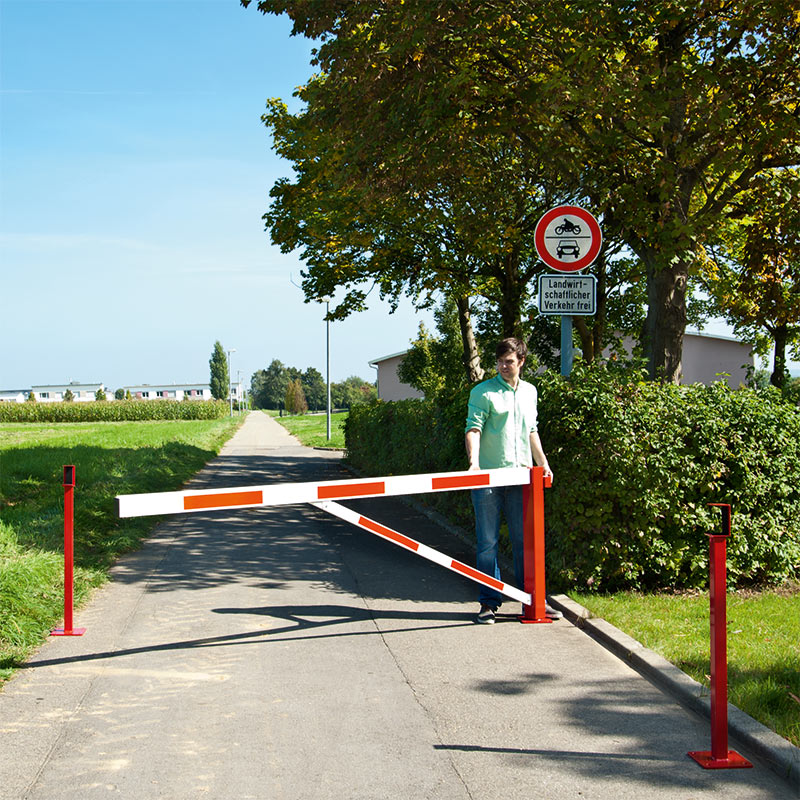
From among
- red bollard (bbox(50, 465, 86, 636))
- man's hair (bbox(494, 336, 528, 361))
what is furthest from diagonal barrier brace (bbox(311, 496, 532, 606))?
red bollard (bbox(50, 465, 86, 636))

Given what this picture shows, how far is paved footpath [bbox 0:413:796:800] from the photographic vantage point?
3449mm

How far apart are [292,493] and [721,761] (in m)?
2.74

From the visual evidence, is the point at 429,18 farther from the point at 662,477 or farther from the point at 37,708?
the point at 37,708

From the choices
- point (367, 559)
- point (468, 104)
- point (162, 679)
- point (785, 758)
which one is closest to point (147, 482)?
point (367, 559)

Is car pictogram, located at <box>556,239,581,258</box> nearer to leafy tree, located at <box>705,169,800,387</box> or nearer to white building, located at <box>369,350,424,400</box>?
leafy tree, located at <box>705,169,800,387</box>

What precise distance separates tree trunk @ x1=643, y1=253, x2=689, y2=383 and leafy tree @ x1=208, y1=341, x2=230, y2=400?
478 ft

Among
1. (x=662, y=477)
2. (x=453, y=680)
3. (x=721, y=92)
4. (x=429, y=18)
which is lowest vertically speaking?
(x=453, y=680)

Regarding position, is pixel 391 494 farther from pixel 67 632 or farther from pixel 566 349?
pixel 566 349

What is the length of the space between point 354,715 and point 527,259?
54.6 feet

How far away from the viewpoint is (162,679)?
479 cm

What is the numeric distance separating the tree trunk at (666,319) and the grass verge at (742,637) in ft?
10.7

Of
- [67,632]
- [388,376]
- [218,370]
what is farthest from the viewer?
[218,370]

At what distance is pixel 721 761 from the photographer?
3607mm

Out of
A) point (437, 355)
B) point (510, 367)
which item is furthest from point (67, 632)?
point (437, 355)
